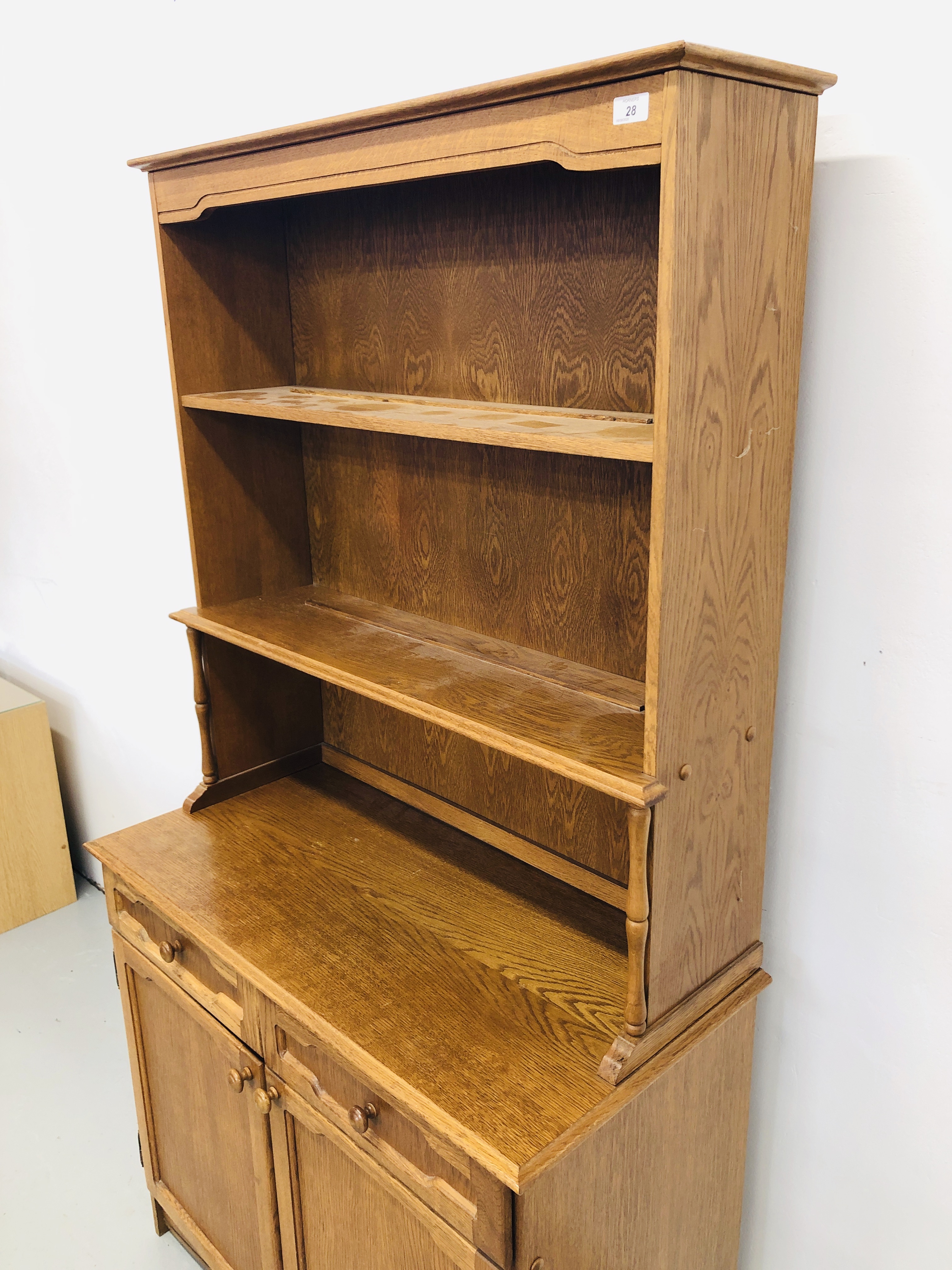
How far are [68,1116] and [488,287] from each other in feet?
6.79

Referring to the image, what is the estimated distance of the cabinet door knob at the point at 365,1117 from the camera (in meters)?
1.28

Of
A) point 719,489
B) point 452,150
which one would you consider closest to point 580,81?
point 452,150

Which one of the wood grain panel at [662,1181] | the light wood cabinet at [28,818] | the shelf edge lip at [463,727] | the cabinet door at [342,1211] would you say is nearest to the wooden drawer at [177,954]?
the cabinet door at [342,1211]

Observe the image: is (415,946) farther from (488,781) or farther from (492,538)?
(492,538)

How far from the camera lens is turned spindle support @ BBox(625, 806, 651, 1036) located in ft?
3.60

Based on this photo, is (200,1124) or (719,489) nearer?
(719,489)

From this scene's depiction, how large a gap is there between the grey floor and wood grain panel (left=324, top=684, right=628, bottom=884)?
3.55ft

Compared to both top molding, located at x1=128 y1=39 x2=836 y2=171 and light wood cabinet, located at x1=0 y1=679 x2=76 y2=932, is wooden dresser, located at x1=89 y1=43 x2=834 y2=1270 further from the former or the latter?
light wood cabinet, located at x1=0 y1=679 x2=76 y2=932

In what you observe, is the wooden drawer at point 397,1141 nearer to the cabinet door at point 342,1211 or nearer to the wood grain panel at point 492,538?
the cabinet door at point 342,1211

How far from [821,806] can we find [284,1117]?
893 mm

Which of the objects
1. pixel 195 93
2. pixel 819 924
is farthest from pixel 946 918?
pixel 195 93

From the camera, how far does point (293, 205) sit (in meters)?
A: 1.69

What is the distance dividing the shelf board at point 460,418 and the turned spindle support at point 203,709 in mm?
404

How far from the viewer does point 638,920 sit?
1.13 meters
